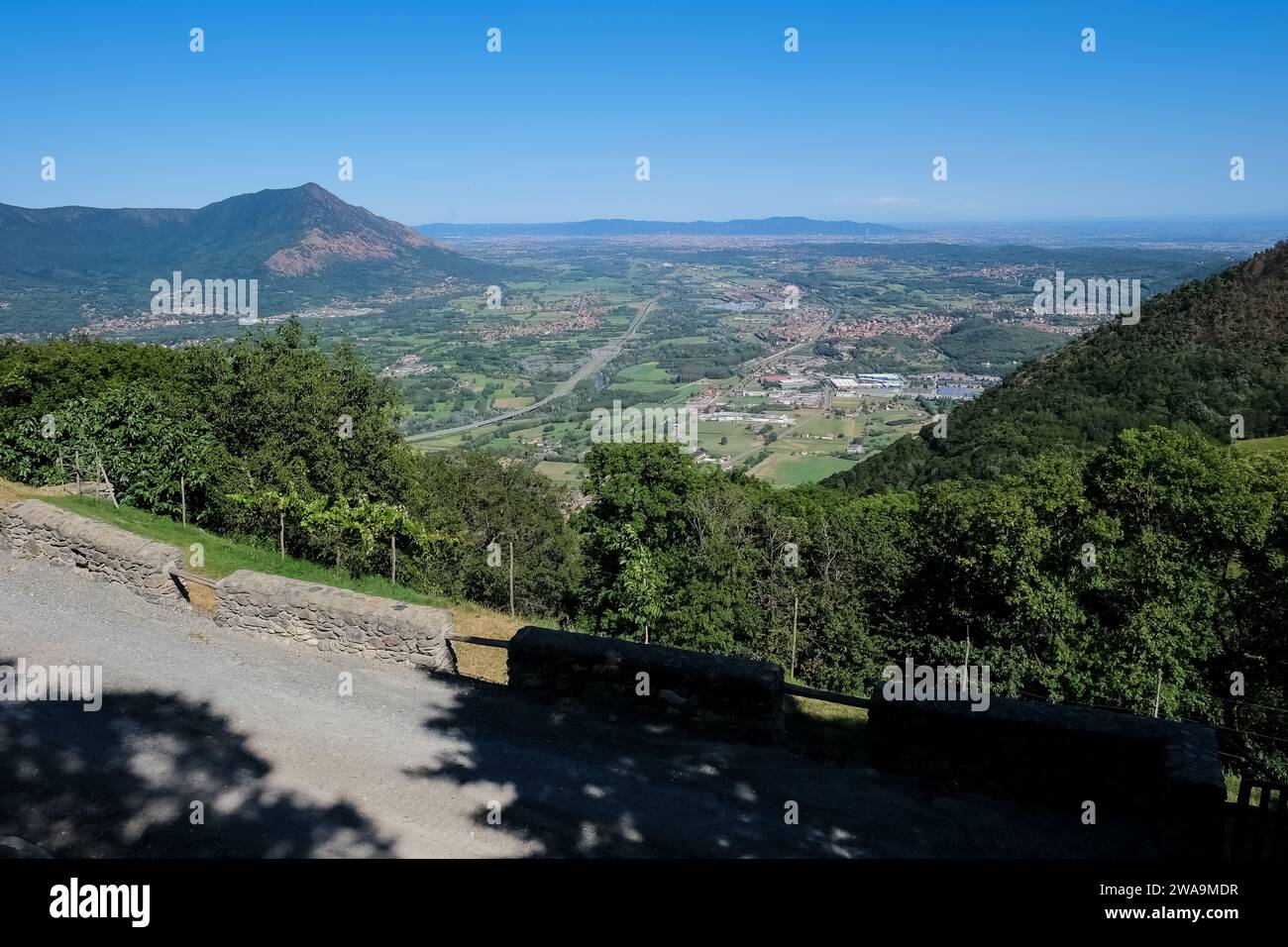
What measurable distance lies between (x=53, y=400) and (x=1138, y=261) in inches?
5802

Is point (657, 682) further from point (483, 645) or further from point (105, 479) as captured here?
point (105, 479)

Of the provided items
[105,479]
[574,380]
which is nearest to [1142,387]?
[105,479]

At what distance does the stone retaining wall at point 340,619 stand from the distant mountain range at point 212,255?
100 meters

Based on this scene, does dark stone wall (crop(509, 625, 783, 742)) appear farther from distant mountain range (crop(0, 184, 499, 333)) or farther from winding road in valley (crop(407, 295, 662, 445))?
distant mountain range (crop(0, 184, 499, 333))

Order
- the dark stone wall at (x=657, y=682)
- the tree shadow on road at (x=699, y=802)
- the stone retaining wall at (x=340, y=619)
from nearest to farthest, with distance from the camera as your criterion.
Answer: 1. the tree shadow on road at (x=699, y=802)
2. the dark stone wall at (x=657, y=682)
3. the stone retaining wall at (x=340, y=619)

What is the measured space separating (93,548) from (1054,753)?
12870 millimetres

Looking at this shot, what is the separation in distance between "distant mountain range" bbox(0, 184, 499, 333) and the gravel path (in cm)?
10228

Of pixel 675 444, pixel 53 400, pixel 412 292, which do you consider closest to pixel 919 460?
pixel 675 444

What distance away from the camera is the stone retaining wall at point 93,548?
449 inches

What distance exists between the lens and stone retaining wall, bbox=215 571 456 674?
32.9 feet

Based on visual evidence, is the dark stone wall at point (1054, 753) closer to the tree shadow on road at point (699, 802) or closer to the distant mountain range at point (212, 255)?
the tree shadow on road at point (699, 802)

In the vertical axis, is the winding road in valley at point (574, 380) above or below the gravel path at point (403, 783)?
above

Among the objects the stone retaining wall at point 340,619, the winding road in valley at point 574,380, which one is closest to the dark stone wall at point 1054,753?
the stone retaining wall at point 340,619
